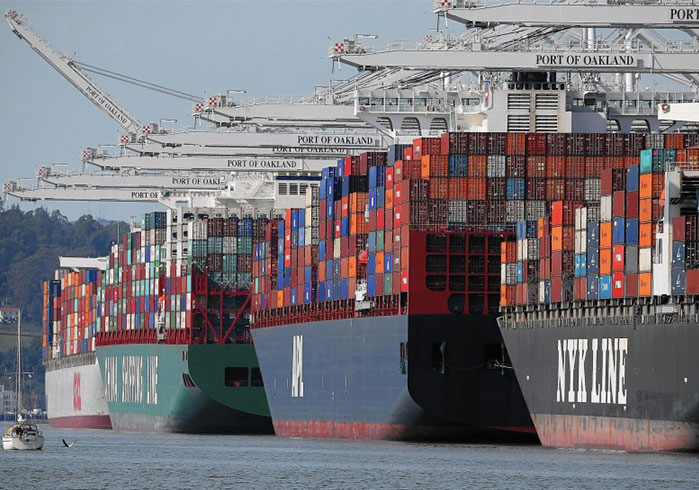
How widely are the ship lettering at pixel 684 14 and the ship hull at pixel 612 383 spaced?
40.8 feet

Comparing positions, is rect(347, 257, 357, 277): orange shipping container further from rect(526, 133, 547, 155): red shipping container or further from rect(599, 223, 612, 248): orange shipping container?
rect(599, 223, 612, 248): orange shipping container

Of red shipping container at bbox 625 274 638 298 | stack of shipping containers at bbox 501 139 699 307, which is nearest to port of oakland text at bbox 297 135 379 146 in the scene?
stack of shipping containers at bbox 501 139 699 307

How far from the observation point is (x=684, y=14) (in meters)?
77.8

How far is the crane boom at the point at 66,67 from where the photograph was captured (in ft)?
424

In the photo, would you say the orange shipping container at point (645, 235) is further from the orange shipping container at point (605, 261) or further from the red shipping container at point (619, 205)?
the orange shipping container at point (605, 261)

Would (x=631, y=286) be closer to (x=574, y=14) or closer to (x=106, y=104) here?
(x=574, y=14)

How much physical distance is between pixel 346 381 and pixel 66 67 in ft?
148

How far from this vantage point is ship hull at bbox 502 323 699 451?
64.6 meters

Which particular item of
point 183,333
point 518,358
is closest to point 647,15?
point 518,358

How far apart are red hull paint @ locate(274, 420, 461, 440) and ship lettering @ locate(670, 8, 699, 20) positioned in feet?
57.8

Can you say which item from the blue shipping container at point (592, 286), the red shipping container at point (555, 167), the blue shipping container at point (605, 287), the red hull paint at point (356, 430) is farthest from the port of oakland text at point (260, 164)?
the blue shipping container at point (605, 287)

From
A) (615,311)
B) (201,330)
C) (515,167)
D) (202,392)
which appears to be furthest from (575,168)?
(201,330)

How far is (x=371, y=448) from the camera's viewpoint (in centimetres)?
8125

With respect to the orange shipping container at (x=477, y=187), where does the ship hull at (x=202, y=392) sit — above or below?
below
